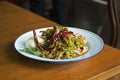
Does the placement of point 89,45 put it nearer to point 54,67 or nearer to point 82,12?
point 54,67

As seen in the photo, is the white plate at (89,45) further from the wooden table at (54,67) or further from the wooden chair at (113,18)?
the wooden chair at (113,18)

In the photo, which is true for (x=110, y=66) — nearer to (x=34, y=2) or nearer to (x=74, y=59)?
(x=74, y=59)

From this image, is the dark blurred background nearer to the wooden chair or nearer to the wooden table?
the wooden chair

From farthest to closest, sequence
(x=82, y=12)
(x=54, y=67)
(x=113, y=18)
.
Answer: (x=82, y=12), (x=113, y=18), (x=54, y=67)

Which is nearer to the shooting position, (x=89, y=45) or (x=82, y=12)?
(x=89, y=45)

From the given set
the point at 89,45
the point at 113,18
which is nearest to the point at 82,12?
the point at 113,18

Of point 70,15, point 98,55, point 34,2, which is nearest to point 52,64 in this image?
point 98,55
